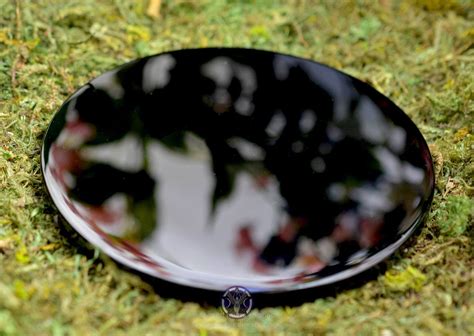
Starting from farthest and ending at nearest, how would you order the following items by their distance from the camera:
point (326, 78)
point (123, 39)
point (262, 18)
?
1. point (262, 18)
2. point (123, 39)
3. point (326, 78)

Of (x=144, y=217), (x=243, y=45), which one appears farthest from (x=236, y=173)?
(x=243, y=45)

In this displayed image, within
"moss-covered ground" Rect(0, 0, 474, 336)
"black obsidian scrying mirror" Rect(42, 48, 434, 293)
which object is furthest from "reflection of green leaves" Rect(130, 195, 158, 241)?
"moss-covered ground" Rect(0, 0, 474, 336)

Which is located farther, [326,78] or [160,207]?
[326,78]

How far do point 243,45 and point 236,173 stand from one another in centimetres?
131

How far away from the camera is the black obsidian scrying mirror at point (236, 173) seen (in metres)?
1.74

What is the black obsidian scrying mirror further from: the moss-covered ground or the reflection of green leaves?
the moss-covered ground

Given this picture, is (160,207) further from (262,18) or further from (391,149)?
(262,18)

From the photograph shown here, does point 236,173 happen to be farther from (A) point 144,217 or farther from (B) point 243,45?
(B) point 243,45

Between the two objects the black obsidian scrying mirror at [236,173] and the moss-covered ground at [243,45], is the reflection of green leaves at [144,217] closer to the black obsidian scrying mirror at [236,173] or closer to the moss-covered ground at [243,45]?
the black obsidian scrying mirror at [236,173]

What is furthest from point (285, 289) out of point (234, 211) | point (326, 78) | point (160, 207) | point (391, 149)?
point (326, 78)

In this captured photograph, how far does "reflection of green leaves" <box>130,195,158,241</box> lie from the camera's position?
1757 millimetres

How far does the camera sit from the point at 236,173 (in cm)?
191

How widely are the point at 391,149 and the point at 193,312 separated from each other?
2.62ft

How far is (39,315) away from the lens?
1.71m
